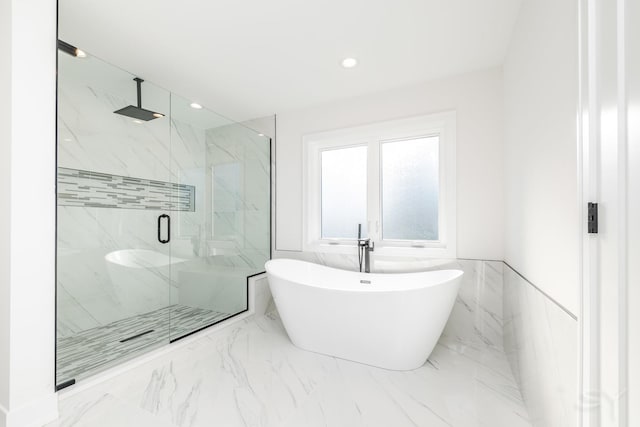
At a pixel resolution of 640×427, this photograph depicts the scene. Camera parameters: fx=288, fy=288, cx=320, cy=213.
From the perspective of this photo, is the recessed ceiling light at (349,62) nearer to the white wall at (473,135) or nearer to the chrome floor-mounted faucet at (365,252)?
the white wall at (473,135)

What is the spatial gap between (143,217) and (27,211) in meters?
1.17

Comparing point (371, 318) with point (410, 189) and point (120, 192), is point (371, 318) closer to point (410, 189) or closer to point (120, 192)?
point (410, 189)

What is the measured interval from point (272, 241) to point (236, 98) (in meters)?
1.64

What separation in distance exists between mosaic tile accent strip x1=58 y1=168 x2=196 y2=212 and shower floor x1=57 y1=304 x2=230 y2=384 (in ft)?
3.03

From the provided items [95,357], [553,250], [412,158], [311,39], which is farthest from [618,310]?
[95,357]

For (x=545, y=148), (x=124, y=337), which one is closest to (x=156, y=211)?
(x=124, y=337)

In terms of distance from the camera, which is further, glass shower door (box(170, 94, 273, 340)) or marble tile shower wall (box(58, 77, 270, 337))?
glass shower door (box(170, 94, 273, 340))

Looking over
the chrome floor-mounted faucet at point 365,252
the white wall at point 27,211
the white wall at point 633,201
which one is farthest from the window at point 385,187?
the white wall at point 27,211

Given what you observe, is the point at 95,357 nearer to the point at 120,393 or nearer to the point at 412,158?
the point at 120,393

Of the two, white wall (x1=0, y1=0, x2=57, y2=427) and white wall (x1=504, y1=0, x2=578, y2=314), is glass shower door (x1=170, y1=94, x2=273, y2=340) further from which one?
white wall (x1=504, y1=0, x2=578, y2=314)

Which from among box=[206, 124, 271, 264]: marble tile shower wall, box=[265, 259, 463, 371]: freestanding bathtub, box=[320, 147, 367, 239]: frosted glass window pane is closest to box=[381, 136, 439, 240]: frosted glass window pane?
box=[320, 147, 367, 239]: frosted glass window pane

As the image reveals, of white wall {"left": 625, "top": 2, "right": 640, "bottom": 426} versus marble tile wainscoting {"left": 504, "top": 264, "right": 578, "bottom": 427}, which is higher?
white wall {"left": 625, "top": 2, "right": 640, "bottom": 426}

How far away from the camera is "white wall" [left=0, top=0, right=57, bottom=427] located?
4.53 ft

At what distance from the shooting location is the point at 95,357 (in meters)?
1.90
